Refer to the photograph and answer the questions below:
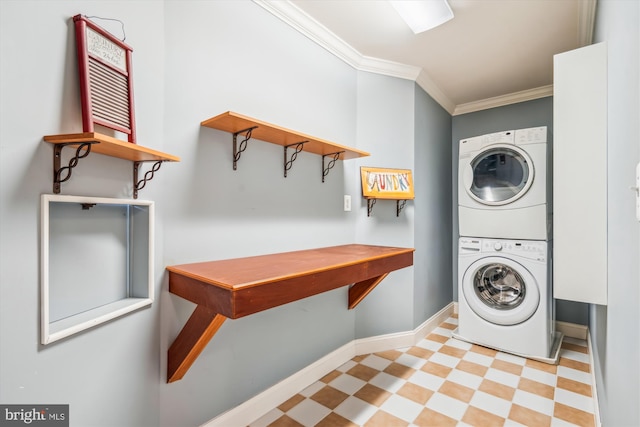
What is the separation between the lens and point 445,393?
75.2 inches

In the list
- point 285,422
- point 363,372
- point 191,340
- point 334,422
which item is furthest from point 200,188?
point 363,372

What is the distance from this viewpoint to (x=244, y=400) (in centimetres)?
161

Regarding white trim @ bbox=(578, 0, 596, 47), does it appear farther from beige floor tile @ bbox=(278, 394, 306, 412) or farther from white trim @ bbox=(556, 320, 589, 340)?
beige floor tile @ bbox=(278, 394, 306, 412)

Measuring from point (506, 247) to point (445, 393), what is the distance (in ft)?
4.26

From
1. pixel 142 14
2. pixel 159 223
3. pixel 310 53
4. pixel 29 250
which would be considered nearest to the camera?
pixel 29 250

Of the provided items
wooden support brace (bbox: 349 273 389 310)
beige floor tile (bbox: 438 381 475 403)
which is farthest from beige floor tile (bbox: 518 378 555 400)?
wooden support brace (bbox: 349 273 389 310)

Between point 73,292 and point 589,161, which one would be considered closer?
point 73,292

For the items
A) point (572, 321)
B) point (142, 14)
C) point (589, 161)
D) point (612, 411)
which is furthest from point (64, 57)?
point (572, 321)

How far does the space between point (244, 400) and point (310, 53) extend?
2.17 meters

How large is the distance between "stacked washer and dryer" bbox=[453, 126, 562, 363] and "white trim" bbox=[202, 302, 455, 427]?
48cm

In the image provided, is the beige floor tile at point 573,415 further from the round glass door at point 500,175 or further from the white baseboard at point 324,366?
the round glass door at point 500,175

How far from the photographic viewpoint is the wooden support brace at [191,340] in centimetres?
113

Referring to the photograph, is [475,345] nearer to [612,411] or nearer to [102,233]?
[612,411]

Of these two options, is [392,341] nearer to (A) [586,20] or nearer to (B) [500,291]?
(B) [500,291]
